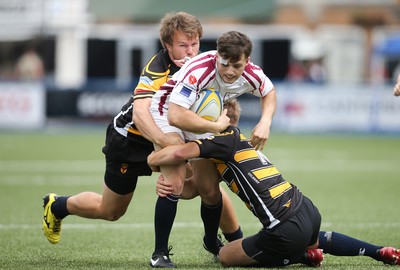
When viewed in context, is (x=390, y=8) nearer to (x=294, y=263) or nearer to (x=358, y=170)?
(x=358, y=170)

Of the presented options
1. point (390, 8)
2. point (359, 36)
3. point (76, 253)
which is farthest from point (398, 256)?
point (390, 8)

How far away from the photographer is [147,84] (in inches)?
273

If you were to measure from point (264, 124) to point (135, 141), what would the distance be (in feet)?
3.92

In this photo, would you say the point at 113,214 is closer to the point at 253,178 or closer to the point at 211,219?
the point at 211,219

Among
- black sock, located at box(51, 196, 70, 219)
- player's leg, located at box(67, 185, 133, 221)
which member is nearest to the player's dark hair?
player's leg, located at box(67, 185, 133, 221)

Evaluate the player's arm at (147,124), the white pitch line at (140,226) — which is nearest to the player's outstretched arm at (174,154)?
the player's arm at (147,124)

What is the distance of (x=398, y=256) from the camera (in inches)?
260

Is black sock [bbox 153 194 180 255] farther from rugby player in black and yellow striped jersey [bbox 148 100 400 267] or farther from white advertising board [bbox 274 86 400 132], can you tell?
white advertising board [bbox 274 86 400 132]

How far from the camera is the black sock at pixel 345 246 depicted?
663 centimetres

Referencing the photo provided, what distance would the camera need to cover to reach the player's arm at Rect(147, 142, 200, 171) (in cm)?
640

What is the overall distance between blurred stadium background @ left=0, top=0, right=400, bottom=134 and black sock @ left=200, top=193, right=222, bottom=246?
1556 cm

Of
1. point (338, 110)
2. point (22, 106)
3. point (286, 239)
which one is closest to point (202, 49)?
point (338, 110)

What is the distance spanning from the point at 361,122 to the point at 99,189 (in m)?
11.7

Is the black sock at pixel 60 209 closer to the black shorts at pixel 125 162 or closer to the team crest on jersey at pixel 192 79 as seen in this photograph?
the black shorts at pixel 125 162
